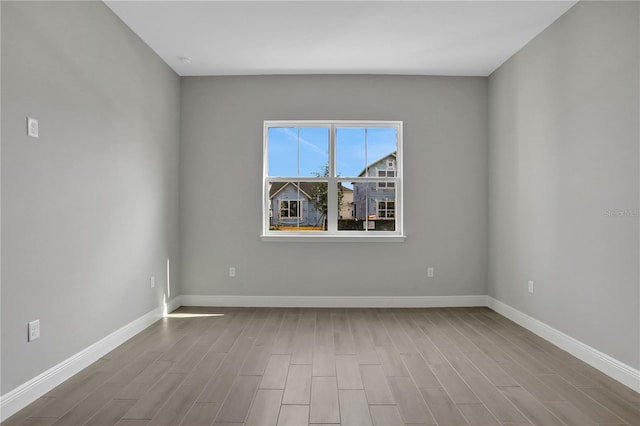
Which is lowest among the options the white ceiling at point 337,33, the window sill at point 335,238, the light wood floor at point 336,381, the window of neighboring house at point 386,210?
the light wood floor at point 336,381

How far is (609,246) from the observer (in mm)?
2797

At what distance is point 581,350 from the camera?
3.05m

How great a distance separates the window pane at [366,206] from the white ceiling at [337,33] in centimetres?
137

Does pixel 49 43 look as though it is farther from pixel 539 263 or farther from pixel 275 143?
pixel 539 263

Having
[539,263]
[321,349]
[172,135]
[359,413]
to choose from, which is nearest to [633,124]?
[539,263]

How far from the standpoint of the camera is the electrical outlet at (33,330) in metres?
2.36

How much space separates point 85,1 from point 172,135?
1791mm

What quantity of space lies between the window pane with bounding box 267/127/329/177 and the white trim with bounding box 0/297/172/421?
2243 millimetres

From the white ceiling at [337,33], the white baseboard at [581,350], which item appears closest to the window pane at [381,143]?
the white ceiling at [337,33]

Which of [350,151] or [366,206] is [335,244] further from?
[350,151]

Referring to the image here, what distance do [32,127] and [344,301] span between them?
3.47 metres

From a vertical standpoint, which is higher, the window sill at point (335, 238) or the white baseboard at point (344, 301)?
the window sill at point (335, 238)

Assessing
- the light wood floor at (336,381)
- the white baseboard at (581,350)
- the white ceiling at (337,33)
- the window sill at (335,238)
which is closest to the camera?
the light wood floor at (336,381)

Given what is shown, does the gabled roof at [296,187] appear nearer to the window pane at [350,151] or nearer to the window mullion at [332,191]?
the window mullion at [332,191]
